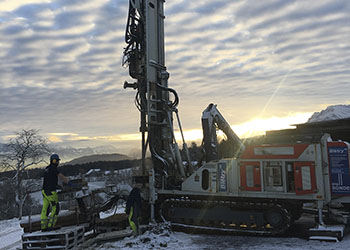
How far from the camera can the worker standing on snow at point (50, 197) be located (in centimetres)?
873

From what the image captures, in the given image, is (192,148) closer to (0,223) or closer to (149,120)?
(0,223)

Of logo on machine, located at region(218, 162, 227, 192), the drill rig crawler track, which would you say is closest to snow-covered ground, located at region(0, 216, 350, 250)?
the drill rig crawler track

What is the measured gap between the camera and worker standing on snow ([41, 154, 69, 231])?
8727mm

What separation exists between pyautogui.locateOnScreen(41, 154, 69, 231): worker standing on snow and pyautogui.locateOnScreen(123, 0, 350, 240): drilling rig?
3.24m

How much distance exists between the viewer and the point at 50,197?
8.77 meters

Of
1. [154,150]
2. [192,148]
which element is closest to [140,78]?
[154,150]

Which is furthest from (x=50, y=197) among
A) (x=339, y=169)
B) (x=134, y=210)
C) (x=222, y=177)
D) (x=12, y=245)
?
(x=339, y=169)

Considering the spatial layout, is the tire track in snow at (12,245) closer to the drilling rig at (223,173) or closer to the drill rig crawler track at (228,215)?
the drilling rig at (223,173)

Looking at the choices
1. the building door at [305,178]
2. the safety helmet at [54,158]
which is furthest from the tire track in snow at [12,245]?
the building door at [305,178]

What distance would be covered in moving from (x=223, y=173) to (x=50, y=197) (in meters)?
5.43

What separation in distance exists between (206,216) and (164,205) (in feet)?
5.10

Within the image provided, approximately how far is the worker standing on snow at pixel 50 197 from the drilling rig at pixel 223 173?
3.24 meters

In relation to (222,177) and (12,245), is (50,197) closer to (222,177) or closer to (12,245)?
(12,245)

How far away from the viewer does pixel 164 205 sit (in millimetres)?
10734
